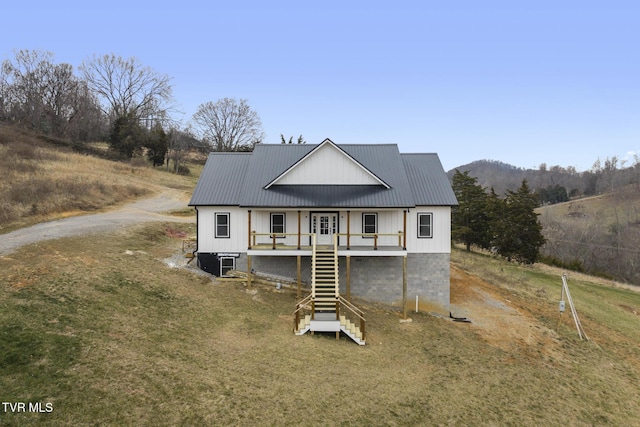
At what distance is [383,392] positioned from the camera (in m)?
11.7

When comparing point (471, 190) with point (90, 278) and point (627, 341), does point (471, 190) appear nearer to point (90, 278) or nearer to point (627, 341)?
point (627, 341)

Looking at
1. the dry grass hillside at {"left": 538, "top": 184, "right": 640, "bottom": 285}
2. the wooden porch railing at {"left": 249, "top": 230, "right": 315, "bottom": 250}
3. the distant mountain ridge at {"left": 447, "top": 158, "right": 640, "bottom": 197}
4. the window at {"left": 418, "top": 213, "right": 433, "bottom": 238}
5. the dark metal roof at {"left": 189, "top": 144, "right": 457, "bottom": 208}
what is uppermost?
the distant mountain ridge at {"left": 447, "top": 158, "right": 640, "bottom": 197}

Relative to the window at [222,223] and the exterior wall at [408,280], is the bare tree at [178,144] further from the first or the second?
the exterior wall at [408,280]

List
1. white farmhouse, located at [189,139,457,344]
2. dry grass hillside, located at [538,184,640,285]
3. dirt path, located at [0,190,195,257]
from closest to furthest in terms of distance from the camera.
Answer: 1. dirt path, located at [0,190,195,257]
2. white farmhouse, located at [189,139,457,344]
3. dry grass hillside, located at [538,184,640,285]

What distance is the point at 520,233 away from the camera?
4169cm

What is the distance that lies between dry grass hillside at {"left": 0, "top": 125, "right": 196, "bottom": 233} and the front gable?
18284 mm

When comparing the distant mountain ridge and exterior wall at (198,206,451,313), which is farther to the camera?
the distant mountain ridge

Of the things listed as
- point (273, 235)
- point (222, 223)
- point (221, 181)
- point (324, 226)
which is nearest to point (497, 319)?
point (324, 226)

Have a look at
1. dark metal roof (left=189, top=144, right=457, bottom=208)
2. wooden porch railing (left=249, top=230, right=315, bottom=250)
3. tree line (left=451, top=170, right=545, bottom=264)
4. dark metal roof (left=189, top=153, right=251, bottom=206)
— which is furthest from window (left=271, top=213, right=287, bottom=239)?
tree line (left=451, top=170, right=545, bottom=264)

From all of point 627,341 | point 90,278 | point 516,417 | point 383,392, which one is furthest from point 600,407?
point 90,278

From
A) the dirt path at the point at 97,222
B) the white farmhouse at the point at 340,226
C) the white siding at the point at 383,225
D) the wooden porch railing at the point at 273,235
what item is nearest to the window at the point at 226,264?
the white farmhouse at the point at 340,226

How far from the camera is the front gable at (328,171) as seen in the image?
2088 centimetres

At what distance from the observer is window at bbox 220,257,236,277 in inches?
828

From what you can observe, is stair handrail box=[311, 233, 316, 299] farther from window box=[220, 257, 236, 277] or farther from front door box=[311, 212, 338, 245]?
window box=[220, 257, 236, 277]
